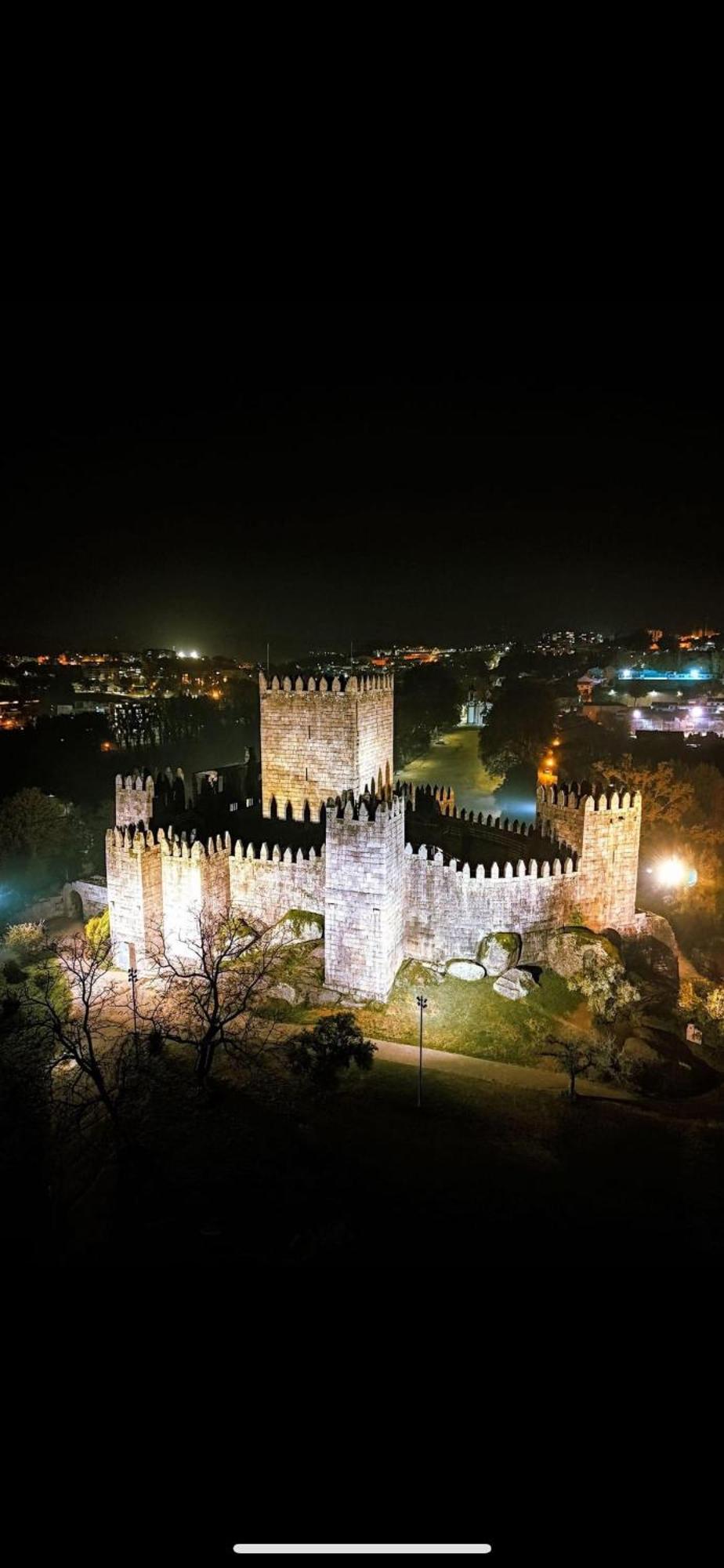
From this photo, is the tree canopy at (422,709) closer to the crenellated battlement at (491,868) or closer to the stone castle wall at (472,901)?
the stone castle wall at (472,901)

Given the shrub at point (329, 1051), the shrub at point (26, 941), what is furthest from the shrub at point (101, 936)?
the shrub at point (329, 1051)

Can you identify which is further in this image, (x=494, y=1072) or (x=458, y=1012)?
(x=458, y=1012)

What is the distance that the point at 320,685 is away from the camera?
2312cm

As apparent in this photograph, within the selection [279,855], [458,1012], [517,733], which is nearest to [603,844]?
[458,1012]

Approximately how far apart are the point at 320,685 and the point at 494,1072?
11.8 m

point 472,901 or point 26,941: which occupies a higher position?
point 472,901

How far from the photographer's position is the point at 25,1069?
658 inches

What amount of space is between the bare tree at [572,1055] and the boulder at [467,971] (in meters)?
2.32

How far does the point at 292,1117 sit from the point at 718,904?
19.3m

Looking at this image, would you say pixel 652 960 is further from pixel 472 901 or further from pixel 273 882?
pixel 273 882

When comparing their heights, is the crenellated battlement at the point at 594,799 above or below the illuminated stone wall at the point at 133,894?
above

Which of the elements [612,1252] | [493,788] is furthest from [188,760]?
[612,1252]

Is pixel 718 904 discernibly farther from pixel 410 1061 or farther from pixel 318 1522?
pixel 318 1522

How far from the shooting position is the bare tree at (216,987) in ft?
57.1
